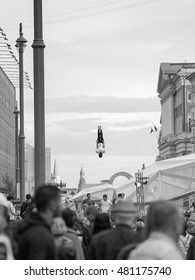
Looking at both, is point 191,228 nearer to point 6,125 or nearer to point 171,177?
point 171,177

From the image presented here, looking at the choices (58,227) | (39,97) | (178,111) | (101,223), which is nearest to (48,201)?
(58,227)

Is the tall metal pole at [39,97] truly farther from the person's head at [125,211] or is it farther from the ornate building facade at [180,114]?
the ornate building facade at [180,114]

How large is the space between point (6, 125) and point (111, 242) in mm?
166441

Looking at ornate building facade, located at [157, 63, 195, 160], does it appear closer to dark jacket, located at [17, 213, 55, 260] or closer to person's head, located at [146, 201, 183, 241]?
dark jacket, located at [17, 213, 55, 260]

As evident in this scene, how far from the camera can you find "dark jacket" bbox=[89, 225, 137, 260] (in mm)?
8023

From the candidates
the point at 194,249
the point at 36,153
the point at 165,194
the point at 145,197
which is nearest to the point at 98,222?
the point at 194,249

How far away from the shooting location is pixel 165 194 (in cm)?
3312

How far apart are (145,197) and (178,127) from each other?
518ft

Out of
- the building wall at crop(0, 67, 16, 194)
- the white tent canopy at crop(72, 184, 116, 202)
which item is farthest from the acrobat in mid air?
the building wall at crop(0, 67, 16, 194)

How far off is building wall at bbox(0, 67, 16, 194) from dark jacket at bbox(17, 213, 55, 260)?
476ft

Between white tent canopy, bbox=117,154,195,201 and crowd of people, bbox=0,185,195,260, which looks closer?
crowd of people, bbox=0,185,195,260

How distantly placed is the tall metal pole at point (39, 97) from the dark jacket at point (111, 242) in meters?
10.4

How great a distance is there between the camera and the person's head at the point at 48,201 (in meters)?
7.23

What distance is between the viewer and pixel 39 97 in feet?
61.9
